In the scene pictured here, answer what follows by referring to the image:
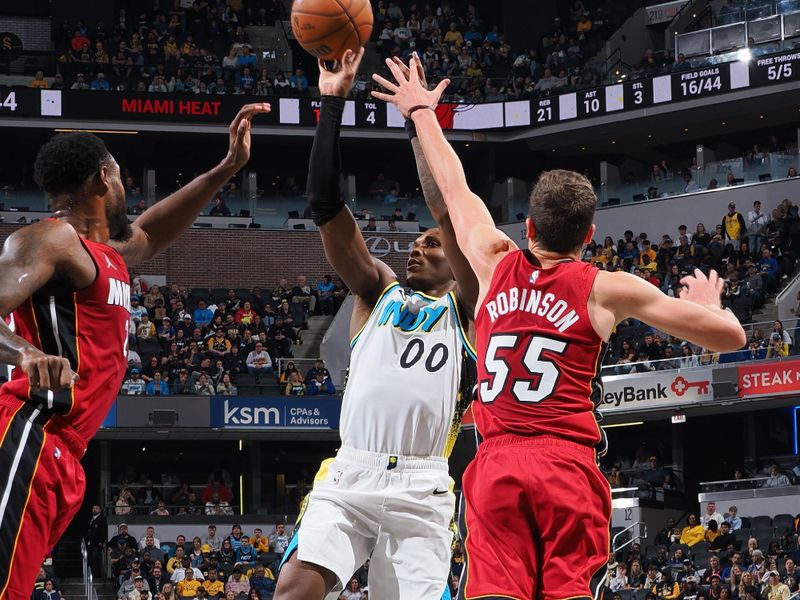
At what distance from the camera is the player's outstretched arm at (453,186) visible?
489cm

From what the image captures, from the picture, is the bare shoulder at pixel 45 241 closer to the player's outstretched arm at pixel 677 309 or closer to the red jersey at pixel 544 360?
the red jersey at pixel 544 360

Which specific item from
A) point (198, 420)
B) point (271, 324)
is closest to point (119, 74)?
point (271, 324)

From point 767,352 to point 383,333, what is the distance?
65.1 ft

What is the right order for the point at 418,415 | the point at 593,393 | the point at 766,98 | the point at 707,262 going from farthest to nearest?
1. the point at 766,98
2. the point at 707,262
3. the point at 418,415
4. the point at 593,393

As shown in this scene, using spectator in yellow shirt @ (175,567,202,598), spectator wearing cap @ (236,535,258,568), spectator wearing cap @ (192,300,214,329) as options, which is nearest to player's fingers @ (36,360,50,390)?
spectator in yellow shirt @ (175,567,202,598)

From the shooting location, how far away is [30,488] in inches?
171

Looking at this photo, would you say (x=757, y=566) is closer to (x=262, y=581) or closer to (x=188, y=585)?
(x=262, y=581)

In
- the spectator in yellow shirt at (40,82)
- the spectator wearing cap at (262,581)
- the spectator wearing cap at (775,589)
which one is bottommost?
the spectator wearing cap at (262,581)

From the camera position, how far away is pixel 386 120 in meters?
34.0

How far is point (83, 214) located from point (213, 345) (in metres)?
22.3

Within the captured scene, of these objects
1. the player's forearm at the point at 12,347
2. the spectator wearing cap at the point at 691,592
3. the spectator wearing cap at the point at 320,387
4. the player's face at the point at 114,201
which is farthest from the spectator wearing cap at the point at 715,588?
the player's forearm at the point at 12,347

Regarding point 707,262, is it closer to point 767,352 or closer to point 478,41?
point 767,352

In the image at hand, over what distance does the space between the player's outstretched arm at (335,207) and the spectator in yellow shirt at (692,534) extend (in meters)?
17.1

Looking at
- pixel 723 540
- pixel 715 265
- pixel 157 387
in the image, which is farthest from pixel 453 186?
pixel 715 265
